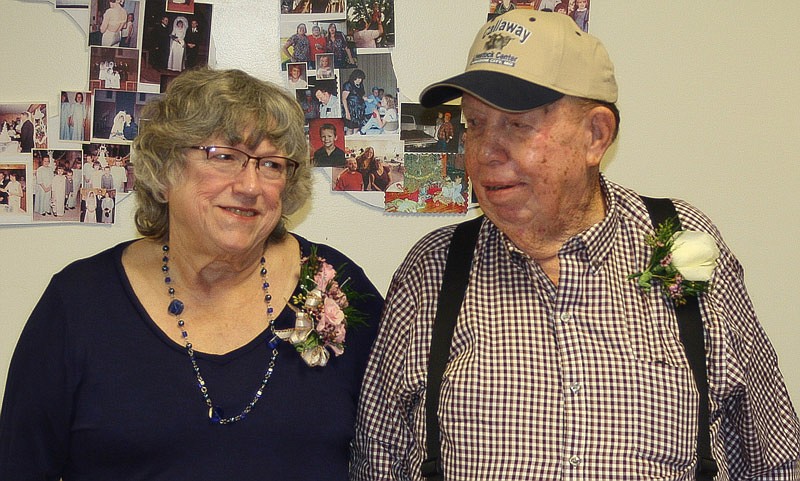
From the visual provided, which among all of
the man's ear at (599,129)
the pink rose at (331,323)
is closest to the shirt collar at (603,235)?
the man's ear at (599,129)

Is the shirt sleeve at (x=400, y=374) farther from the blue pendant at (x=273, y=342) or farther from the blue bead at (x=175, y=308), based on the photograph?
the blue bead at (x=175, y=308)

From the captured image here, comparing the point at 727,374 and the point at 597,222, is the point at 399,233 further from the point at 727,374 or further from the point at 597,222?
the point at 727,374

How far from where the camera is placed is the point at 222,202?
1.57m

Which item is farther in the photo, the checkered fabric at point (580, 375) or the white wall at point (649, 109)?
the white wall at point (649, 109)

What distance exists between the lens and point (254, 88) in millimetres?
1629

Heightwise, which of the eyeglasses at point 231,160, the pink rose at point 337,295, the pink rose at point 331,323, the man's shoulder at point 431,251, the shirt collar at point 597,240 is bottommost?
the pink rose at point 331,323

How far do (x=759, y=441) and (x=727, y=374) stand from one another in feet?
0.57

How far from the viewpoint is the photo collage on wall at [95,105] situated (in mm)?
2014

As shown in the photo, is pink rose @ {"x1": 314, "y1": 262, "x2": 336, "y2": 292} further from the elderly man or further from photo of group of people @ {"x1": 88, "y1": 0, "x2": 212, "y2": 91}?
photo of group of people @ {"x1": 88, "y1": 0, "x2": 212, "y2": 91}

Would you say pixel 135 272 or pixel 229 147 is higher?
pixel 229 147

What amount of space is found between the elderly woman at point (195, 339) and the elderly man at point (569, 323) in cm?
19

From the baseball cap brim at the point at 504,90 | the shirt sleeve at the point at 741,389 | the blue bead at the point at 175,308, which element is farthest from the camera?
the blue bead at the point at 175,308

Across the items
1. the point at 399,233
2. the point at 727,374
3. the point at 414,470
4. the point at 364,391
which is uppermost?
the point at 399,233

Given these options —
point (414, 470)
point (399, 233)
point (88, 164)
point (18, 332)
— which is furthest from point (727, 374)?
point (18, 332)
